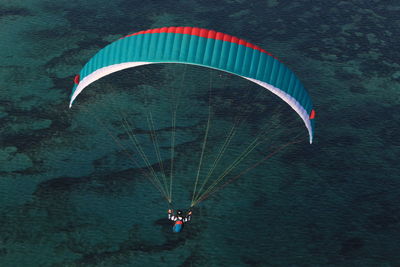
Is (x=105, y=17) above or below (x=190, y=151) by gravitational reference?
above

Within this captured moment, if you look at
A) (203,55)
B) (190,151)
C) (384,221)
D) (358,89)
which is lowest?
Answer: (384,221)

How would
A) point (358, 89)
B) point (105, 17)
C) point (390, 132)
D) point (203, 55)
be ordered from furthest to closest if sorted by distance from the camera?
1. point (105, 17)
2. point (358, 89)
3. point (390, 132)
4. point (203, 55)

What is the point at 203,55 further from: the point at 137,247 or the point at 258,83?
the point at 137,247

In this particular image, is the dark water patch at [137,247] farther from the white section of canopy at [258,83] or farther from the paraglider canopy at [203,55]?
the paraglider canopy at [203,55]

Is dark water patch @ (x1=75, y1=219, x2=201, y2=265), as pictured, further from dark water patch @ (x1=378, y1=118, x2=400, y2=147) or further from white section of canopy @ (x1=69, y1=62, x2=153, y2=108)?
dark water patch @ (x1=378, y1=118, x2=400, y2=147)

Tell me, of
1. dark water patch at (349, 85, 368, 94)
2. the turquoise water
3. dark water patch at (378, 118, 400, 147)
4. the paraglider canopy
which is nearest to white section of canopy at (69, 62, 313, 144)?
the paraglider canopy

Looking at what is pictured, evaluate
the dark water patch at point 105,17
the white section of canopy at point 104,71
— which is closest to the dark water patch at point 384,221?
the white section of canopy at point 104,71

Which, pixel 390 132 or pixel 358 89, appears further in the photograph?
pixel 358 89

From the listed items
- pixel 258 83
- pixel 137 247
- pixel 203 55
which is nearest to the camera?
pixel 203 55

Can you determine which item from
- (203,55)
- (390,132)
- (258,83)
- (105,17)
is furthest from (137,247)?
(105,17)
